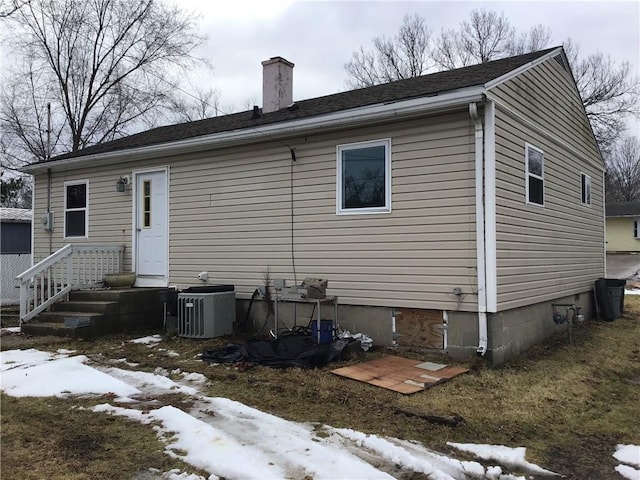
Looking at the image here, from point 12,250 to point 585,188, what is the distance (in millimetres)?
15561

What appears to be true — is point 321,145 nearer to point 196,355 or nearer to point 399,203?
point 399,203

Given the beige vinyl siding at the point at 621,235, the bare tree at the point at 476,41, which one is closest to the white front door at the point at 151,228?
the bare tree at the point at 476,41

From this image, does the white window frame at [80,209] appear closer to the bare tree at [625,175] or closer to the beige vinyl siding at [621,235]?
the beige vinyl siding at [621,235]

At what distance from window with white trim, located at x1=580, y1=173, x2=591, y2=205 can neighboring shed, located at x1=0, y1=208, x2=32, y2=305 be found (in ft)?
44.4

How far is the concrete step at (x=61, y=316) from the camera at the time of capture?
7635mm

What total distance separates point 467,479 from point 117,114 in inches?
934

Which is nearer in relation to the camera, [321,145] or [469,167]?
[469,167]

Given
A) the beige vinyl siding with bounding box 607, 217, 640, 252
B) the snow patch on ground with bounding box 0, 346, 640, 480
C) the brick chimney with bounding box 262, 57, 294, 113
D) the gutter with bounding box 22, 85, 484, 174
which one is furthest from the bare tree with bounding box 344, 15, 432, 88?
the snow patch on ground with bounding box 0, 346, 640, 480

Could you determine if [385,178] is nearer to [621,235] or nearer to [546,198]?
[546,198]

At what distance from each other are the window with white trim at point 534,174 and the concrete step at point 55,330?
6790mm

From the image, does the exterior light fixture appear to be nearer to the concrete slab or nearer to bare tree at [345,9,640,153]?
the concrete slab

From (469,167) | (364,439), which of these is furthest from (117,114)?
(364,439)

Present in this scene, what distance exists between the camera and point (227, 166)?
835 cm

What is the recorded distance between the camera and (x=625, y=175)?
44562 millimetres
